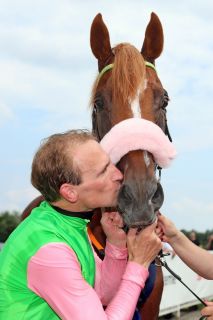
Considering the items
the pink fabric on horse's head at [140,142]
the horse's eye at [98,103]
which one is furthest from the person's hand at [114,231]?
the horse's eye at [98,103]

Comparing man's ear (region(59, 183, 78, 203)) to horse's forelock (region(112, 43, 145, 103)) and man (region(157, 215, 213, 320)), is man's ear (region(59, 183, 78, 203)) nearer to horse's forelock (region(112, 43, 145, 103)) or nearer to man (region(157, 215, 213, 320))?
man (region(157, 215, 213, 320))

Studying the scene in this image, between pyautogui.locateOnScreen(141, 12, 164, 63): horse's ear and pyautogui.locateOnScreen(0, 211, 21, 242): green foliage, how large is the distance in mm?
28438

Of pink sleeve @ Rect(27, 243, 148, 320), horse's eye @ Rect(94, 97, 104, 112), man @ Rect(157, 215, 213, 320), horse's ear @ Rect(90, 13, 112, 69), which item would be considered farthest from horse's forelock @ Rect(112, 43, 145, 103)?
pink sleeve @ Rect(27, 243, 148, 320)

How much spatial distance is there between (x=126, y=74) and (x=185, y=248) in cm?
149

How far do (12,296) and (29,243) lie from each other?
0.24 metres

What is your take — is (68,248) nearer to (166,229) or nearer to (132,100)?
(166,229)

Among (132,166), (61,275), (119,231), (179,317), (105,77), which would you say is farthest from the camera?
(179,317)

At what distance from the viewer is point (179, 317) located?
10.9 m

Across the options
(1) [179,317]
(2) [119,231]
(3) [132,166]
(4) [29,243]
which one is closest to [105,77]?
(3) [132,166]

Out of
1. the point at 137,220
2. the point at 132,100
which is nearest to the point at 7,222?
the point at 132,100

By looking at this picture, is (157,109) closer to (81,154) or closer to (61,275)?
(81,154)

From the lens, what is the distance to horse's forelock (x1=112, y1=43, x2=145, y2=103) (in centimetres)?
387

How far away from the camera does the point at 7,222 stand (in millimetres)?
34219

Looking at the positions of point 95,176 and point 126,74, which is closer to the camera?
point 95,176
